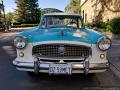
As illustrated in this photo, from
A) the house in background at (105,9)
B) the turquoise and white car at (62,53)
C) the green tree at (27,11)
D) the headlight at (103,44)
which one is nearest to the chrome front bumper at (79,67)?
the turquoise and white car at (62,53)

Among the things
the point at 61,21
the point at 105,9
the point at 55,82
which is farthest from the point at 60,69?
the point at 105,9

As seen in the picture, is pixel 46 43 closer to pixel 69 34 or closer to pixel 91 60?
pixel 69 34

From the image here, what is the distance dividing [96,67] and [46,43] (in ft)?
3.69

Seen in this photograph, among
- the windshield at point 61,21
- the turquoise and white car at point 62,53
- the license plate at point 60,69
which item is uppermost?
the windshield at point 61,21

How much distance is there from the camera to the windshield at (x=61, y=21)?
7.25 meters

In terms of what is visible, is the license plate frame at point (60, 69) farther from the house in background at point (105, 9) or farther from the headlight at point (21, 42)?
the house in background at point (105, 9)

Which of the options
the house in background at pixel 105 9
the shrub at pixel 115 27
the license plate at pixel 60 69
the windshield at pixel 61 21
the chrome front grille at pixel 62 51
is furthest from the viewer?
the house in background at pixel 105 9

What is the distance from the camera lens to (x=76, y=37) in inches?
218

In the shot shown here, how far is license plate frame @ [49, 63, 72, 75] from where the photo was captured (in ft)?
17.5

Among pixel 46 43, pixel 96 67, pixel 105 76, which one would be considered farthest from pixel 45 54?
pixel 105 76

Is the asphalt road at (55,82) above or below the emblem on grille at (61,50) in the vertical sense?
below

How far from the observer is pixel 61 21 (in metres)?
7.52

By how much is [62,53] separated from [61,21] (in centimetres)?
213

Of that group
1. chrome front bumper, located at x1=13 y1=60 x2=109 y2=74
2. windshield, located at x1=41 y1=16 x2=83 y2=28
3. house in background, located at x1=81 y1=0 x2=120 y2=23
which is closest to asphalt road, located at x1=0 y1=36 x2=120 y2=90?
chrome front bumper, located at x1=13 y1=60 x2=109 y2=74
